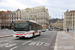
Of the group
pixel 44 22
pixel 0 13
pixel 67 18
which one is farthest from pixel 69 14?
pixel 0 13

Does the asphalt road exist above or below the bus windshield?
below

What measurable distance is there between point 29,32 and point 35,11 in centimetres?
6089

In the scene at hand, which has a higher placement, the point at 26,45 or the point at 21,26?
the point at 21,26

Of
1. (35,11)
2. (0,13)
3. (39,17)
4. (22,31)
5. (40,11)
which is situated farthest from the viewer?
(39,17)

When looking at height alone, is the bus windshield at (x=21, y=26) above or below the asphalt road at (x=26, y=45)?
above

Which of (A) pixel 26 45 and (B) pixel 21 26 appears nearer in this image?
(A) pixel 26 45

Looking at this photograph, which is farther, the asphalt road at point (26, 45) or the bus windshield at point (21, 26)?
the bus windshield at point (21, 26)

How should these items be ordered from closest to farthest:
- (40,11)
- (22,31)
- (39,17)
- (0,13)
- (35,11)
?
(22,31), (0,13), (35,11), (40,11), (39,17)

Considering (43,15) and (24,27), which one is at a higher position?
(43,15)

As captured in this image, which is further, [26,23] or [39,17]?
[39,17]

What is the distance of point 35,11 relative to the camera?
255 feet

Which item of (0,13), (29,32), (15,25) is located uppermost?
(0,13)

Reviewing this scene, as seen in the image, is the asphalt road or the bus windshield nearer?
the asphalt road

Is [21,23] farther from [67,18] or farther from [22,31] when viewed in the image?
[67,18]
